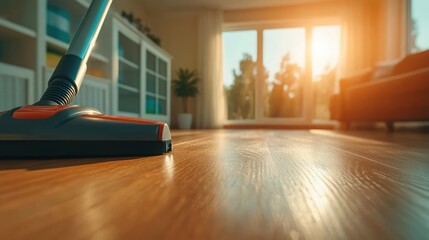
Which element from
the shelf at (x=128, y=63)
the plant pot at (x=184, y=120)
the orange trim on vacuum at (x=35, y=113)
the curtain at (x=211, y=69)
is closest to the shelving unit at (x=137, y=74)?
the shelf at (x=128, y=63)

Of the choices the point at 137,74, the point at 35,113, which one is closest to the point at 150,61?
the point at 137,74

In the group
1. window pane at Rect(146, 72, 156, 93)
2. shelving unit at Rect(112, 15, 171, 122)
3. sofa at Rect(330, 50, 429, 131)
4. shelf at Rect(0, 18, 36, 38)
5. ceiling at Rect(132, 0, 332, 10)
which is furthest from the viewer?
ceiling at Rect(132, 0, 332, 10)

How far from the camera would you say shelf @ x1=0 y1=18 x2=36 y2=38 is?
1450 mm

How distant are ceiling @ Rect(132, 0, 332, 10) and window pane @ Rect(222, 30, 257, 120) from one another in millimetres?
467

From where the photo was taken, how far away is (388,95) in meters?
2.61

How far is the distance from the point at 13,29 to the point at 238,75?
363 cm

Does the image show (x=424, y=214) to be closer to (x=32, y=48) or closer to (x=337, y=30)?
(x=32, y=48)

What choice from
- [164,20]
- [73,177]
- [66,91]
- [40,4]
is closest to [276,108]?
[164,20]

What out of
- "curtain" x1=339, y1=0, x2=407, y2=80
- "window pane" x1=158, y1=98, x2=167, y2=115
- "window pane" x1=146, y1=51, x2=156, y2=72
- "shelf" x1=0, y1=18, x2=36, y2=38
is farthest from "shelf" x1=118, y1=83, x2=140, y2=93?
"curtain" x1=339, y1=0, x2=407, y2=80

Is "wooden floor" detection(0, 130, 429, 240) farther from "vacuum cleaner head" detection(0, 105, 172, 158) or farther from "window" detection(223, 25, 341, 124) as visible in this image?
"window" detection(223, 25, 341, 124)

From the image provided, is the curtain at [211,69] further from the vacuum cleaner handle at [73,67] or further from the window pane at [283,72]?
the vacuum cleaner handle at [73,67]

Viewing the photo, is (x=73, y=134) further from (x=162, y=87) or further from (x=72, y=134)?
(x=162, y=87)

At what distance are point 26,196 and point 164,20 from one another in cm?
501

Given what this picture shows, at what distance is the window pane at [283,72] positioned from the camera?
4.64 metres
